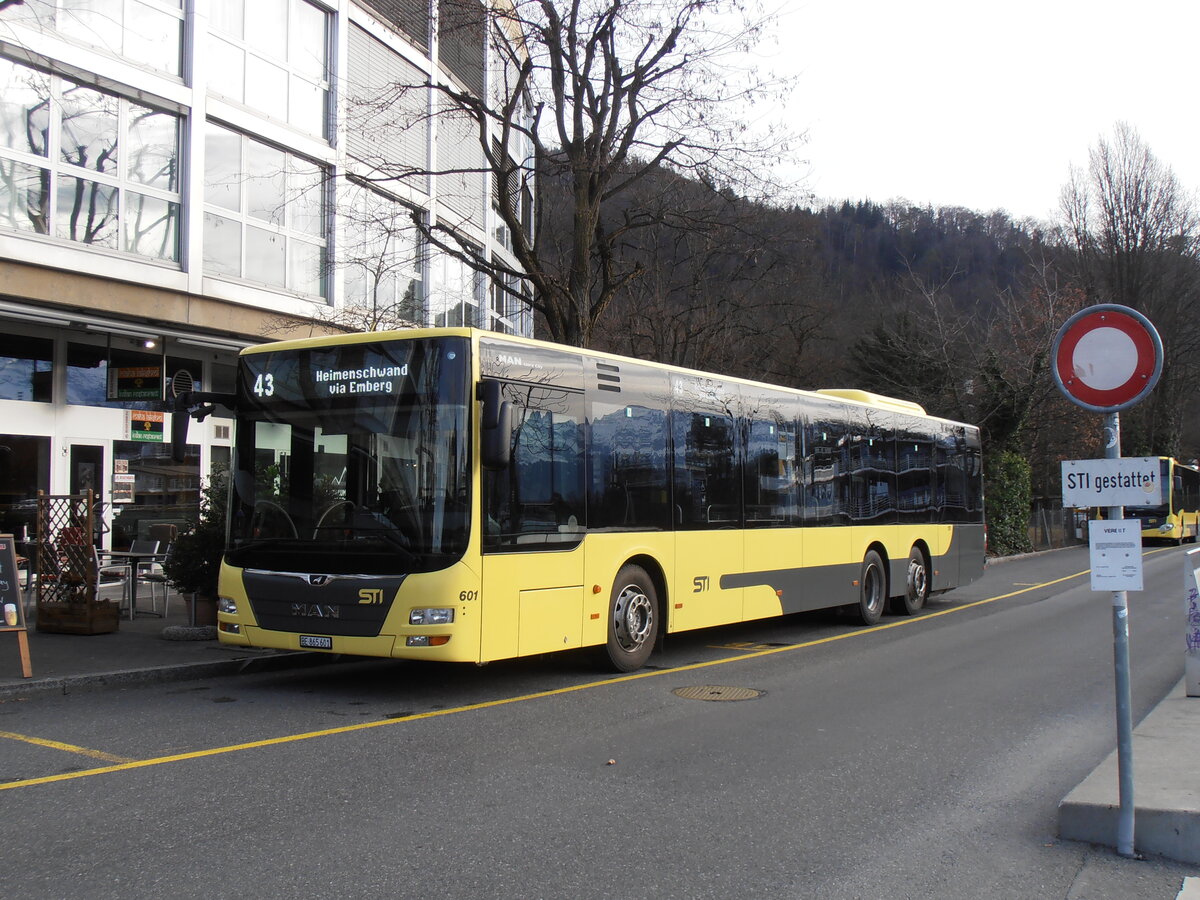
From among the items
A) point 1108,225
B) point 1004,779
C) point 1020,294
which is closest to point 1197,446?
point 1108,225

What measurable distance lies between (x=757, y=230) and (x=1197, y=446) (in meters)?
64.5

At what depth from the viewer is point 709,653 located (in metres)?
11.4

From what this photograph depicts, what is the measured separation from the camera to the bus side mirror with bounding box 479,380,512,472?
25.4 feet

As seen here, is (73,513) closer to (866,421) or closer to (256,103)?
(256,103)

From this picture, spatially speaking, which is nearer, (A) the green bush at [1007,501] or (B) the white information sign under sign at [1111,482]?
(B) the white information sign under sign at [1111,482]

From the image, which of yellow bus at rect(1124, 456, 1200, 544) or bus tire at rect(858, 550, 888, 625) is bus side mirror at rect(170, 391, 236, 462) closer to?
bus tire at rect(858, 550, 888, 625)

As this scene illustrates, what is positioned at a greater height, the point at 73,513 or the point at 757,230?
the point at 757,230

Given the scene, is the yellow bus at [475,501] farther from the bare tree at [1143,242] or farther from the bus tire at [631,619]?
the bare tree at [1143,242]

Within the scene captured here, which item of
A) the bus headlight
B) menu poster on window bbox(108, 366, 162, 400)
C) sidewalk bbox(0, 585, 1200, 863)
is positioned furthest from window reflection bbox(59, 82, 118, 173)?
the bus headlight

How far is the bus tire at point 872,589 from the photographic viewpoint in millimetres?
14055

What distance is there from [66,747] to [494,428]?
365cm

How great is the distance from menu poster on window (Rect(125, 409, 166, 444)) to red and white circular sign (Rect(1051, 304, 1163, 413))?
15209 millimetres

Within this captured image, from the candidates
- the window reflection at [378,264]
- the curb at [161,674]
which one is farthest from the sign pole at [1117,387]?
the window reflection at [378,264]

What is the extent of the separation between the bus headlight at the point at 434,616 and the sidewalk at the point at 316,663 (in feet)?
9.89
